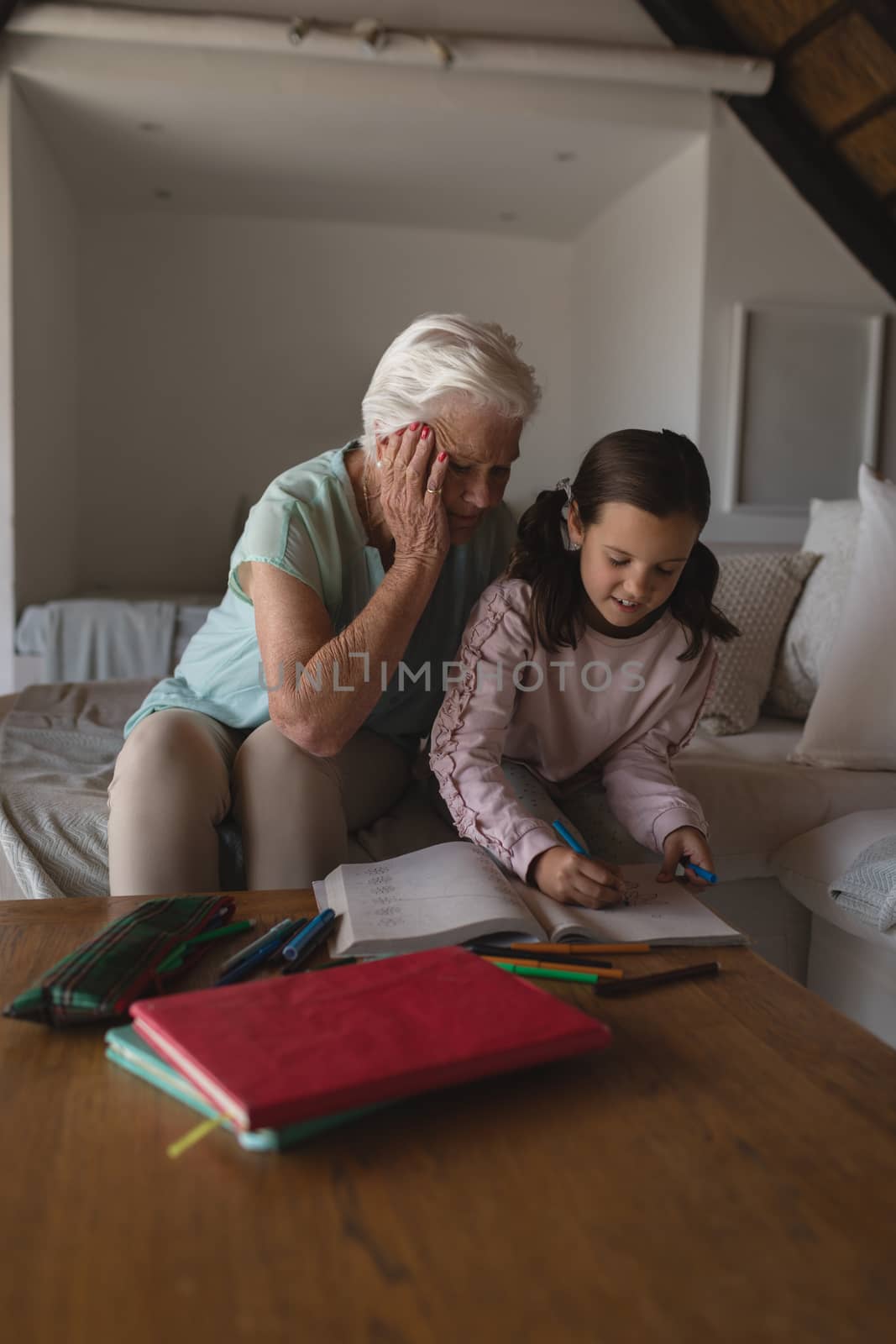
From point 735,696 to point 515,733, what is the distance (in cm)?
69

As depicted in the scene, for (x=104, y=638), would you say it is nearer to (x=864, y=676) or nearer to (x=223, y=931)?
(x=864, y=676)

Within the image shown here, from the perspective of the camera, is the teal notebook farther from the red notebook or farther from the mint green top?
the mint green top

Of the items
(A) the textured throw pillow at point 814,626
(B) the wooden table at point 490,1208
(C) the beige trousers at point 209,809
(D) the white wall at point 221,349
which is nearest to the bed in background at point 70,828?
(C) the beige trousers at point 209,809

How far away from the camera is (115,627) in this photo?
3.62m

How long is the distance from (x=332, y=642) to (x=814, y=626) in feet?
3.64

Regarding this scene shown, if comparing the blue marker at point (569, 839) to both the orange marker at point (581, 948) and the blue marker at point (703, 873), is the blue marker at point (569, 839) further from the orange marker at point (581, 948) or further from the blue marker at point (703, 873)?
the orange marker at point (581, 948)

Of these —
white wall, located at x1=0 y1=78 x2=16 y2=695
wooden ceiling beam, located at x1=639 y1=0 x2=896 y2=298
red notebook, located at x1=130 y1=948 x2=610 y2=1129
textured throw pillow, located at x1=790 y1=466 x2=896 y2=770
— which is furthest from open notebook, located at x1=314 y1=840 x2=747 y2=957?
wooden ceiling beam, located at x1=639 y1=0 x2=896 y2=298

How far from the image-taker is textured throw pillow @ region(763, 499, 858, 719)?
1.98m

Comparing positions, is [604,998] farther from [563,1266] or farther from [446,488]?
[446,488]

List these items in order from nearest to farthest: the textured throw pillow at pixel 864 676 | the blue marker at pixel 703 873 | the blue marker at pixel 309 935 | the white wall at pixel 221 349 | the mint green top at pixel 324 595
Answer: the blue marker at pixel 309 935 < the blue marker at pixel 703 873 < the mint green top at pixel 324 595 < the textured throw pillow at pixel 864 676 < the white wall at pixel 221 349

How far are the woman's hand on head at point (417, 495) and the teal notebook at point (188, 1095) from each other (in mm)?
734

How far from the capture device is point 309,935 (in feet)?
2.80

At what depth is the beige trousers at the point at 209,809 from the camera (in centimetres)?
116

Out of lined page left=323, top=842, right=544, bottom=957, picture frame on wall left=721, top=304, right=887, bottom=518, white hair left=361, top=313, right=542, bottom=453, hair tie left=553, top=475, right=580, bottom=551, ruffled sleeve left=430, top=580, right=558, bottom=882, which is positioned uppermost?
picture frame on wall left=721, top=304, right=887, bottom=518
